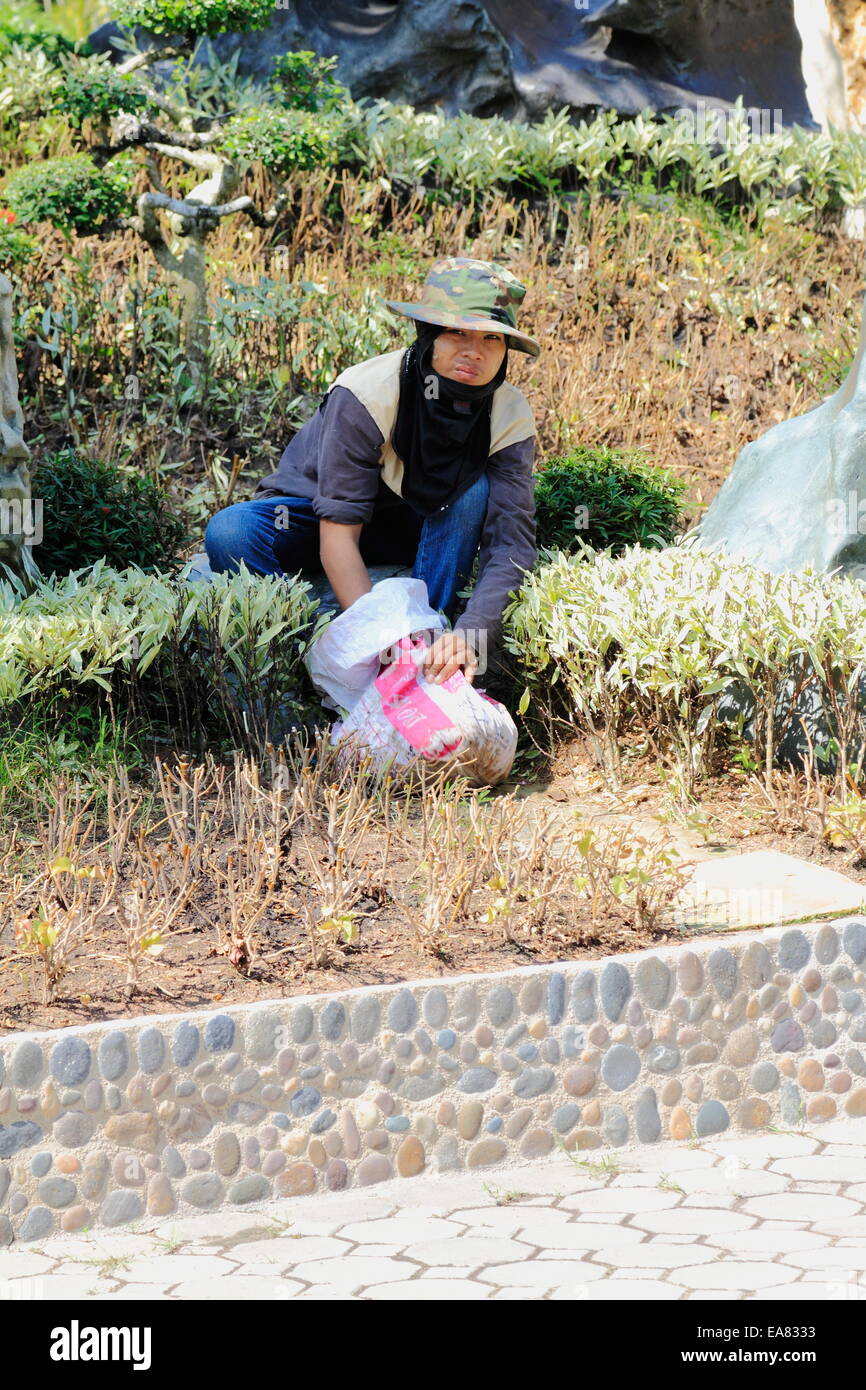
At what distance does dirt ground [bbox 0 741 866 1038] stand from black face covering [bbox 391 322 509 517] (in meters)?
1.22

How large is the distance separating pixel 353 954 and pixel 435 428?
6.37 ft

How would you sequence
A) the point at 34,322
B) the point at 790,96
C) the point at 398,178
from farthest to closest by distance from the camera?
1. the point at 790,96
2. the point at 398,178
3. the point at 34,322

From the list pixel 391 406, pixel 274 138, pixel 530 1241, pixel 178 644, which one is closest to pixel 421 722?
pixel 178 644

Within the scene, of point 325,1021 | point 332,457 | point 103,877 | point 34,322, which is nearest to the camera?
point 325,1021

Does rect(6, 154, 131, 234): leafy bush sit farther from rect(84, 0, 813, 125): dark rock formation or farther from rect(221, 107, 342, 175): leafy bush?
rect(84, 0, 813, 125): dark rock formation

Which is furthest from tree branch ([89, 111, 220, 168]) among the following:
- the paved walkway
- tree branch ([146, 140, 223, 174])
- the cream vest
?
the paved walkway

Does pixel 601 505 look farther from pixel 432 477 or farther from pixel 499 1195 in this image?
pixel 499 1195

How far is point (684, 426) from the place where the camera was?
727cm

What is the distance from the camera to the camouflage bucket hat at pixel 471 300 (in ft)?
15.4

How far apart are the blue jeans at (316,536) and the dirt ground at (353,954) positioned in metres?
1.08

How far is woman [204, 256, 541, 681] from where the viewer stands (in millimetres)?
4750

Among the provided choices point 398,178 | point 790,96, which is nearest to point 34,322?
point 398,178

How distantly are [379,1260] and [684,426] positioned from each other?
5119 mm

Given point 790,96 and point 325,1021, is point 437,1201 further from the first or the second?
point 790,96
